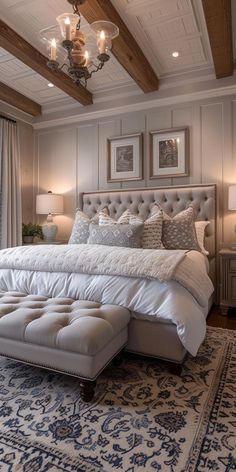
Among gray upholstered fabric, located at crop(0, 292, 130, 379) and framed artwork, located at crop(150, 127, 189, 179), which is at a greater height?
framed artwork, located at crop(150, 127, 189, 179)

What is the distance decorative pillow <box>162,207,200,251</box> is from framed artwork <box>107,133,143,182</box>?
1.18 metres

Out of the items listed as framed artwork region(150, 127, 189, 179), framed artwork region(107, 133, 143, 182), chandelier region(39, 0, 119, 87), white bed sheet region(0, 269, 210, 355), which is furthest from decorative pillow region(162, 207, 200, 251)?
chandelier region(39, 0, 119, 87)

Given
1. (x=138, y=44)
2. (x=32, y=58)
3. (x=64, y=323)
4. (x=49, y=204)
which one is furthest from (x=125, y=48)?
(x=64, y=323)

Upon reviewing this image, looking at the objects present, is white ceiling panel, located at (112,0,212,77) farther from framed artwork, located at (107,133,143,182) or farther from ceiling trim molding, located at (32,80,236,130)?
framed artwork, located at (107,133,143,182)

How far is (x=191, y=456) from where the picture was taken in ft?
4.06

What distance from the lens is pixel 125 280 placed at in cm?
203

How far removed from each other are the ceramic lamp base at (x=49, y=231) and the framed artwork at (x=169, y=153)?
68.0 inches

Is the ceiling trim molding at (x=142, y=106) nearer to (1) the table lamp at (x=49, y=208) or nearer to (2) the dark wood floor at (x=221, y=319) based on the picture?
(1) the table lamp at (x=49, y=208)

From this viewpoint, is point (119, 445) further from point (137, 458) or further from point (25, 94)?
point (25, 94)

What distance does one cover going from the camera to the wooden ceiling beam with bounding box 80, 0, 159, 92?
2.39 metres

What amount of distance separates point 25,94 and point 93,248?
3.19 m

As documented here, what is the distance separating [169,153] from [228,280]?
1.87 meters

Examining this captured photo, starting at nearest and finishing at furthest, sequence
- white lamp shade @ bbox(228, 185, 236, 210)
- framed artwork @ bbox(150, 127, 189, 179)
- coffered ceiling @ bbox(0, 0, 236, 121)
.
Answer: coffered ceiling @ bbox(0, 0, 236, 121) < white lamp shade @ bbox(228, 185, 236, 210) < framed artwork @ bbox(150, 127, 189, 179)

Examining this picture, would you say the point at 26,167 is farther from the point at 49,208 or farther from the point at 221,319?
the point at 221,319
